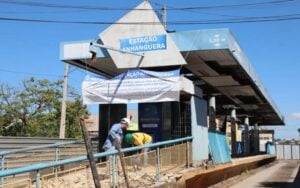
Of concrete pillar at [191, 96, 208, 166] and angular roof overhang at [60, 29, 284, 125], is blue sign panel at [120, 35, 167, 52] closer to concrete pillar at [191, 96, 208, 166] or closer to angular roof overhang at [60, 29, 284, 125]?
angular roof overhang at [60, 29, 284, 125]

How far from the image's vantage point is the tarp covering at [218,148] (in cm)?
1888

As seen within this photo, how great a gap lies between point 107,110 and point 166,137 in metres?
2.67

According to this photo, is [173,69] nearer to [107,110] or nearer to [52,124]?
[107,110]

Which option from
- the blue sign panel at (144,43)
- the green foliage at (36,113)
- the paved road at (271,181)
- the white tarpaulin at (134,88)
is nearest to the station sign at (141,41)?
the blue sign panel at (144,43)

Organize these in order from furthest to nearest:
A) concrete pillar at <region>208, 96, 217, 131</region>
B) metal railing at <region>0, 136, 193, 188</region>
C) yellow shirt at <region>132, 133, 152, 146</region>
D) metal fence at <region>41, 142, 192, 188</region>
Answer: concrete pillar at <region>208, 96, 217, 131</region> → yellow shirt at <region>132, 133, 152, 146</region> → metal fence at <region>41, 142, 192, 188</region> → metal railing at <region>0, 136, 193, 188</region>

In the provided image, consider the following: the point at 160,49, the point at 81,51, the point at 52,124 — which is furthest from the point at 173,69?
the point at 52,124

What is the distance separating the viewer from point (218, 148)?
65.6 ft

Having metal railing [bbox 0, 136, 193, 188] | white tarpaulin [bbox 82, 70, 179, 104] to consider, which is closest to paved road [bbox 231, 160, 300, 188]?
metal railing [bbox 0, 136, 193, 188]

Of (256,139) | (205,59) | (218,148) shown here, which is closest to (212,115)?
(218,148)

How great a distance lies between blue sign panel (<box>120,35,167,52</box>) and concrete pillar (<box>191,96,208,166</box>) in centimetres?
205

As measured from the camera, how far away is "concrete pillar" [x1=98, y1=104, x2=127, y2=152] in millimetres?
18688

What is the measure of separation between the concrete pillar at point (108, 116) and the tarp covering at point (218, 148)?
11.0 ft

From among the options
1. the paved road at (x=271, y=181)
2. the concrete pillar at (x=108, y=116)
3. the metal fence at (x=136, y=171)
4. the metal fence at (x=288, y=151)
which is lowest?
the metal fence at (x=288, y=151)

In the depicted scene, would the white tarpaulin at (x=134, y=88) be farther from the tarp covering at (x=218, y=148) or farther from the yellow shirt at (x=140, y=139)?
the tarp covering at (x=218, y=148)
